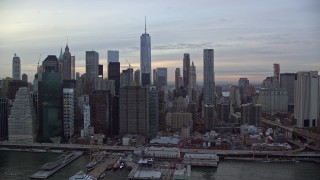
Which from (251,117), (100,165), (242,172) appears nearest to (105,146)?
(100,165)

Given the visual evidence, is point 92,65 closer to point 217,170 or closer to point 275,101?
point 275,101

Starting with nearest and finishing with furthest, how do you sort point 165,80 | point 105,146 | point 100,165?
point 100,165 < point 105,146 < point 165,80

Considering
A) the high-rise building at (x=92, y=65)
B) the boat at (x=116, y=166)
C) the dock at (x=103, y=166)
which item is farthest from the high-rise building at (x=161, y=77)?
the boat at (x=116, y=166)

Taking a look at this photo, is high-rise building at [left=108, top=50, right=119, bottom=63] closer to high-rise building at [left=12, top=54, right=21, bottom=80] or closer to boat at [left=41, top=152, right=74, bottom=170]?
high-rise building at [left=12, top=54, right=21, bottom=80]

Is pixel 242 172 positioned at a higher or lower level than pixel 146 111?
lower

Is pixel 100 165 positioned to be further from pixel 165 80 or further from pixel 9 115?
pixel 165 80

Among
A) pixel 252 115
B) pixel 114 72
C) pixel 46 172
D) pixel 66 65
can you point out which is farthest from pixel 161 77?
pixel 46 172


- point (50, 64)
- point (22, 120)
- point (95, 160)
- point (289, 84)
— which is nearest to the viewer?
point (95, 160)
